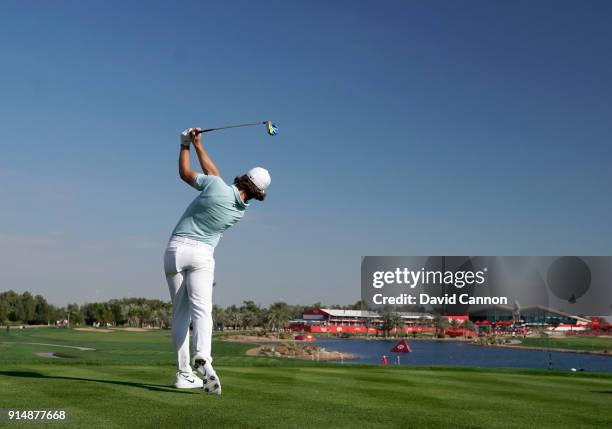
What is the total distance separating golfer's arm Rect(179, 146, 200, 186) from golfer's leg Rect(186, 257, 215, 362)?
1059 millimetres

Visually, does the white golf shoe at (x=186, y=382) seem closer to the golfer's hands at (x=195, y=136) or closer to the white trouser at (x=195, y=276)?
the white trouser at (x=195, y=276)

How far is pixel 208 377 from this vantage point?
305 inches

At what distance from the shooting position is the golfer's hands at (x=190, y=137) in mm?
8320

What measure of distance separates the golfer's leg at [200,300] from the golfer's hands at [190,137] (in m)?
1.53

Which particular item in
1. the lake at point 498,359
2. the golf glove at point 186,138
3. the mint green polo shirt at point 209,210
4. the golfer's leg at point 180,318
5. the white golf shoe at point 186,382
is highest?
the golf glove at point 186,138

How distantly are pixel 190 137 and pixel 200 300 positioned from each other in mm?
2044

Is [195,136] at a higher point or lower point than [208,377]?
higher

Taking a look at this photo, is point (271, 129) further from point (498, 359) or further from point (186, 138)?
point (498, 359)

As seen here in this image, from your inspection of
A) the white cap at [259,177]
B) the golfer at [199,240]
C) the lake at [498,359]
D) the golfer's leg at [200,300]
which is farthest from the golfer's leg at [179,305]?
the lake at [498,359]

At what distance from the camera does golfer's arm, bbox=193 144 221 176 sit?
844cm

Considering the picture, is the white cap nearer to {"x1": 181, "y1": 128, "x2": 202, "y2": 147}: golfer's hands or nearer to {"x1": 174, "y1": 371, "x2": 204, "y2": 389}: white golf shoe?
{"x1": 181, "y1": 128, "x2": 202, "y2": 147}: golfer's hands

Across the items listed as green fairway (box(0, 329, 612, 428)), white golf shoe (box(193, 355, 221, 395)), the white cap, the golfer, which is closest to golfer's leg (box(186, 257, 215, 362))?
the golfer

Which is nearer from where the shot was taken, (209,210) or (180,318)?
(209,210)

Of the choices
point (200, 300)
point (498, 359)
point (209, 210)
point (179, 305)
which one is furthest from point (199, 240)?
point (498, 359)
